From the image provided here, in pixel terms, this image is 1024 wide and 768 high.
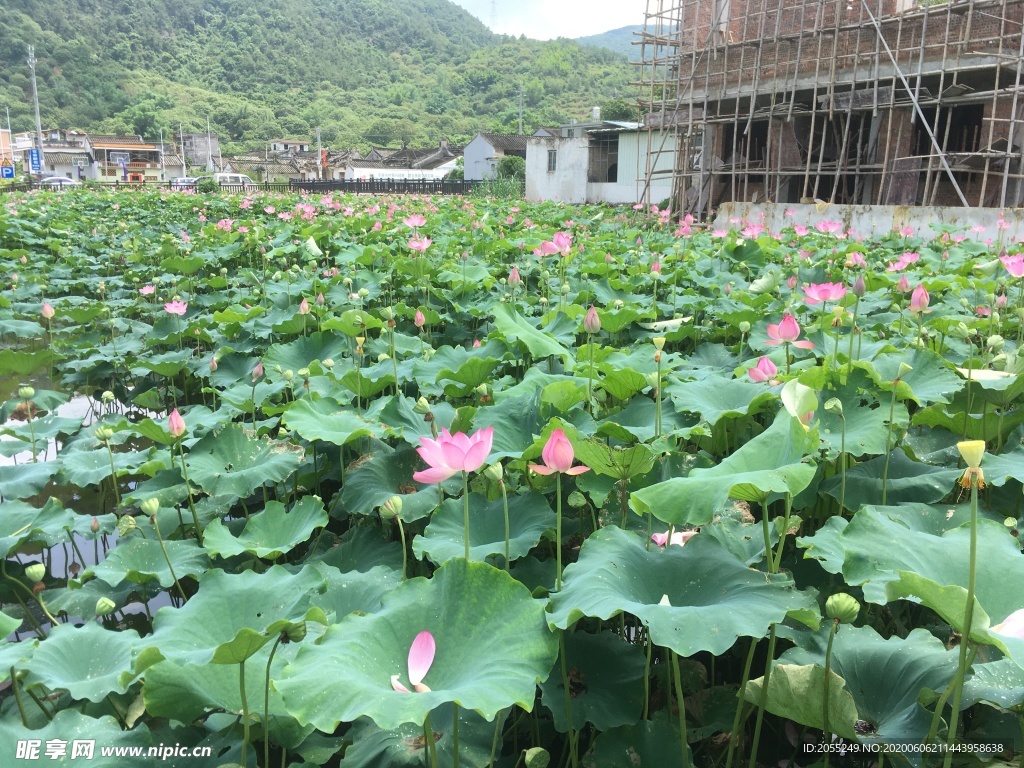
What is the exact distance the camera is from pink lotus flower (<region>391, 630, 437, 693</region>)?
950 millimetres

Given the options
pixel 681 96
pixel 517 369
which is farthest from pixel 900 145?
pixel 517 369

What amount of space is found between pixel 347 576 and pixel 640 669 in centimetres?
58

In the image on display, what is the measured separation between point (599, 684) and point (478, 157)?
4590 centimetres

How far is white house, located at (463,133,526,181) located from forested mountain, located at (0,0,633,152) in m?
28.4

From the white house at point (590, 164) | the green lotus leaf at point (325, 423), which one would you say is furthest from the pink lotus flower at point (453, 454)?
the white house at point (590, 164)

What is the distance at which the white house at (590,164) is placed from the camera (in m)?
23.2

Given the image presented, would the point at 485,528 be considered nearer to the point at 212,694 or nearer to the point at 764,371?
the point at 212,694

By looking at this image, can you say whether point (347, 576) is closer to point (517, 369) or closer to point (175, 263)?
point (517, 369)

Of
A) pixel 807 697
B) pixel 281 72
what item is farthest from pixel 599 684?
pixel 281 72

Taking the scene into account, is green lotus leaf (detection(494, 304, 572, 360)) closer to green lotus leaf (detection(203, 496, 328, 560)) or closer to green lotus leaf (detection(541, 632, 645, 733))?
green lotus leaf (detection(203, 496, 328, 560))

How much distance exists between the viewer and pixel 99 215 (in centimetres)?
1186

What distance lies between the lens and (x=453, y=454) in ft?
3.50

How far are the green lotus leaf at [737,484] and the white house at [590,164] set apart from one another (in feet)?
72.0

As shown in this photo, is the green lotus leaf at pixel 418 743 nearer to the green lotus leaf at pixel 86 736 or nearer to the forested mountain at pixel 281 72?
the green lotus leaf at pixel 86 736
